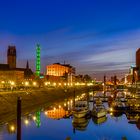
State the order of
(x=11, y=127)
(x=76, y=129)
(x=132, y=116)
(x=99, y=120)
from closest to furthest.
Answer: (x=11, y=127)
(x=76, y=129)
(x=99, y=120)
(x=132, y=116)

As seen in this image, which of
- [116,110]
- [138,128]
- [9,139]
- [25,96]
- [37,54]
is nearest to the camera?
[9,139]

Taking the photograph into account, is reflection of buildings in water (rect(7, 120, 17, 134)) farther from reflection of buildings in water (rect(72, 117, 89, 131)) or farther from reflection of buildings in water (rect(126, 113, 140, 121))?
reflection of buildings in water (rect(126, 113, 140, 121))

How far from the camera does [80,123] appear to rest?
5559cm

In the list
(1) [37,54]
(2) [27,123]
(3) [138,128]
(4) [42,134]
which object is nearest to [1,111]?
(2) [27,123]

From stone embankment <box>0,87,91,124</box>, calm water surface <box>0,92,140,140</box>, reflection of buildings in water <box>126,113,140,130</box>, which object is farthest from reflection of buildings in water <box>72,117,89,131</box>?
stone embankment <box>0,87,91,124</box>

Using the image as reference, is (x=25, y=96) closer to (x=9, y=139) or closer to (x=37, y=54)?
(x=9, y=139)

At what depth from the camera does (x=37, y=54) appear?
7554 inches

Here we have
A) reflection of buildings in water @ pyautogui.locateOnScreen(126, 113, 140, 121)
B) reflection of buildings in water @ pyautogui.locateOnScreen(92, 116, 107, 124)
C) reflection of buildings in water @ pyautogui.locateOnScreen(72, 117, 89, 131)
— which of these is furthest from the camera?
reflection of buildings in water @ pyautogui.locateOnScreen(126, 113, 140, 121)

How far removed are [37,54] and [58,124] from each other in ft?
454

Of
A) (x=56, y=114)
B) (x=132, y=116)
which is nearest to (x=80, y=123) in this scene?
(x=132, y=116)

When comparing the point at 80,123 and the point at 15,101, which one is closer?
the point at 80,123

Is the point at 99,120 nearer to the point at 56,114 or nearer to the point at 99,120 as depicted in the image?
the point at 99,120

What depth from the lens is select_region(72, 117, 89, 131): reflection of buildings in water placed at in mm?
51469

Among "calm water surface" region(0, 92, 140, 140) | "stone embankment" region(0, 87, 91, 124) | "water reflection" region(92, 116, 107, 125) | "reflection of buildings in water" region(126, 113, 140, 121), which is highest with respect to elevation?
"stone embankment" region(0, 87, 91, 124)
